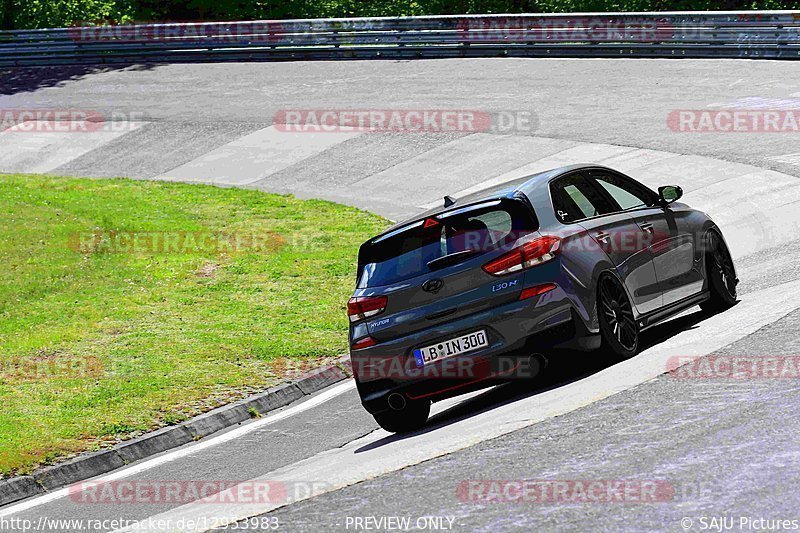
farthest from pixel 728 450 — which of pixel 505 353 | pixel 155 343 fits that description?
pixel 155 343

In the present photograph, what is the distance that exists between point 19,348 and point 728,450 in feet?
29.0

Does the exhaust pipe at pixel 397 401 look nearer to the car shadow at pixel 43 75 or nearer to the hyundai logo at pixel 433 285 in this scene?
the hyundai logo at pixel 433 285

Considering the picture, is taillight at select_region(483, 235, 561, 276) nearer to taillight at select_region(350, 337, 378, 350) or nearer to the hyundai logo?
the hyundai logo

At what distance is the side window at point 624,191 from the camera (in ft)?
32.8

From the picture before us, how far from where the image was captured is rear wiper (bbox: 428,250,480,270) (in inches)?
340

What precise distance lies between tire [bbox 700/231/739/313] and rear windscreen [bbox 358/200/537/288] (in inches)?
103

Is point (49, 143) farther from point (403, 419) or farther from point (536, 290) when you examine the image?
point (536, 290)

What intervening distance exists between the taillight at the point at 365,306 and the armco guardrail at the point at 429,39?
1846cm

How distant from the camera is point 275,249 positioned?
1739 cm

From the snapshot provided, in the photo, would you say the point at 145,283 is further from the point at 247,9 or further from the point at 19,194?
the point at 247,9

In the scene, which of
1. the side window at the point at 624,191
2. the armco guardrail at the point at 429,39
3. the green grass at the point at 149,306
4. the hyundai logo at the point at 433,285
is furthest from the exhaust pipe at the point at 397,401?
the armco guardrail at the point at 429,39

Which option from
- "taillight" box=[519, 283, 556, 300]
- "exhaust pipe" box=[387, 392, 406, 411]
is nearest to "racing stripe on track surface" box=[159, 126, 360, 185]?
"exhaust pipe" box=[387, 392, 406, 411]

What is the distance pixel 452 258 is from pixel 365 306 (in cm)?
77

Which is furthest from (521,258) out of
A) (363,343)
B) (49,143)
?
(49,143)
